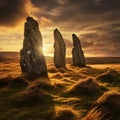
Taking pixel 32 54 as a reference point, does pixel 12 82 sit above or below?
below

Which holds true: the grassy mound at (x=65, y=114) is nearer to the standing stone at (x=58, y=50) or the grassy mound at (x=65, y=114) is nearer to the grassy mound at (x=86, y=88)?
the grassy mound at (x=86, y=88)

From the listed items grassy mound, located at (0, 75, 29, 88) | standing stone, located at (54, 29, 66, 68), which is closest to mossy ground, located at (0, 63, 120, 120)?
grassy mound, located at (0, 75, 29, 88)

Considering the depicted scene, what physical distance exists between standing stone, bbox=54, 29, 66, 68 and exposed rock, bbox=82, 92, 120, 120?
2789 cm

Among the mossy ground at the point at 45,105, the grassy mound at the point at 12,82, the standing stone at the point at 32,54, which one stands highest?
the standing stone at the point at 32,54

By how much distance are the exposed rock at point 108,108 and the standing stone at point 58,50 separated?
91.5ft

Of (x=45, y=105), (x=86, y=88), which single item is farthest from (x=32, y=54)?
(x=45, y=105)

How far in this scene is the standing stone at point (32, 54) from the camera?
28.5 metres

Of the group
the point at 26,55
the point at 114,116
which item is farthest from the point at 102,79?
the point at 114,116

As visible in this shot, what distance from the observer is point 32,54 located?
29.0 meters

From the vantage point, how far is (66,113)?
13531 millimetres

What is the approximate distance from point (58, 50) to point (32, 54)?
1430 centimetres

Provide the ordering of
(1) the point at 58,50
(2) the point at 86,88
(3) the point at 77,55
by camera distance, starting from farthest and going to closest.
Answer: (3) the point at 77,55, (1) the point at 58,50, (2) the point at 86,88

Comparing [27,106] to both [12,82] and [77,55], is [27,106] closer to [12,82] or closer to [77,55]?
[12,82]

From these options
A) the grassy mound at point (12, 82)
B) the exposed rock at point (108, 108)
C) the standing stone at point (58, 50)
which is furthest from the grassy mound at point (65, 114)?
the standing stone at point (58, 50)
